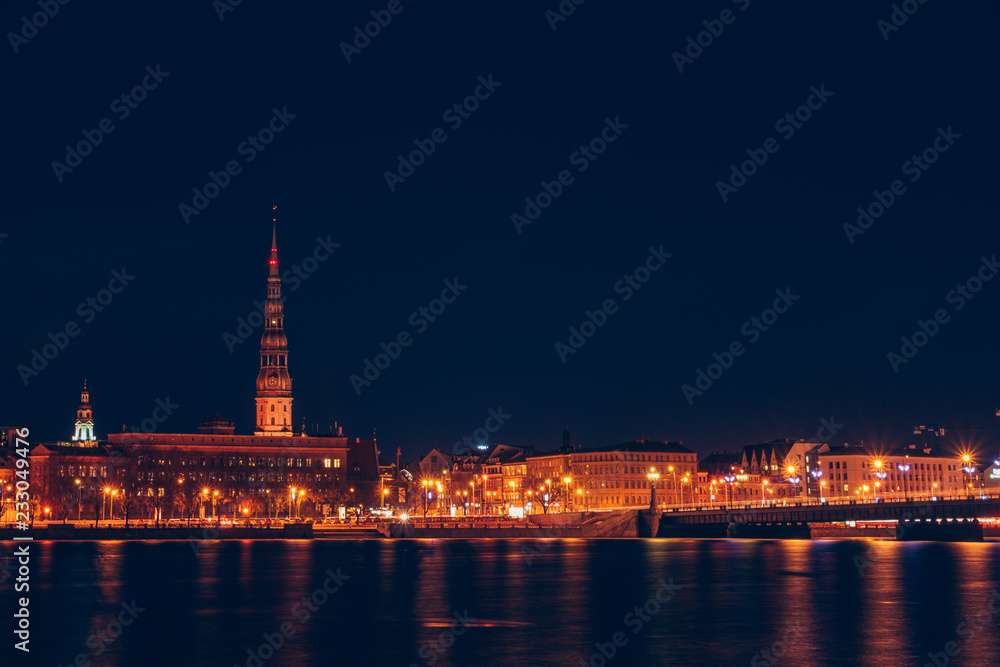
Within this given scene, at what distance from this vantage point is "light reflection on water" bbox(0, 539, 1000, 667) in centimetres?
4466

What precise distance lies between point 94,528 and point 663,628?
122 metres

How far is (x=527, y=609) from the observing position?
193 ft

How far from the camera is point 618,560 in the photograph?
9850cm

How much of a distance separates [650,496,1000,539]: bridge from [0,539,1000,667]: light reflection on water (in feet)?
80.8

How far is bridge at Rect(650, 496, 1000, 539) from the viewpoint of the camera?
405 feet

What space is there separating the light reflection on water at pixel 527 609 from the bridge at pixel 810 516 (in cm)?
2463

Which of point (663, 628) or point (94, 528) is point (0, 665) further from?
point (94, 528)

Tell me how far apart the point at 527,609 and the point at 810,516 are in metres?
85.5

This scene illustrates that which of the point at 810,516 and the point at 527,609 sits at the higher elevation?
the point at 810,516

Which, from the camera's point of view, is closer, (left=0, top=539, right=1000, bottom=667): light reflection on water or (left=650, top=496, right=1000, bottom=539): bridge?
(left=0, top=539, right=1000, bottom=667): light reflection on water

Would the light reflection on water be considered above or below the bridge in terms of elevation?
below

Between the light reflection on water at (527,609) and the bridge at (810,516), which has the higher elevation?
the bridge at (810,516)

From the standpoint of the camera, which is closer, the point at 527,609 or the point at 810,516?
the point at 527,609

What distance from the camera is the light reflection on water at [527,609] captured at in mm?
44656
